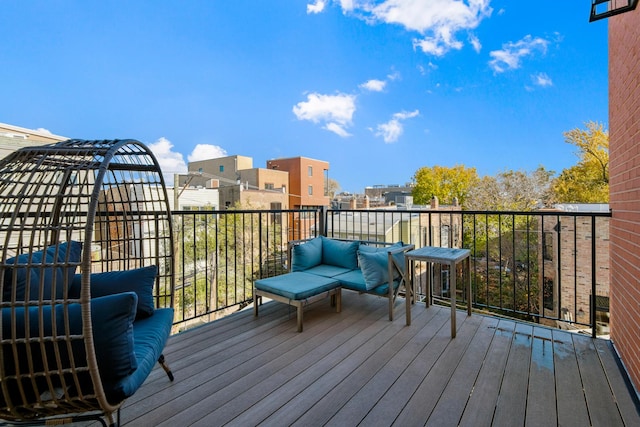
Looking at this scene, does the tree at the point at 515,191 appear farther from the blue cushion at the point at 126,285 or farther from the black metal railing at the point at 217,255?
the blue cushion at the point at 126,285

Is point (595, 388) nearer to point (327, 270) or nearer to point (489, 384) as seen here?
point (489, 384)

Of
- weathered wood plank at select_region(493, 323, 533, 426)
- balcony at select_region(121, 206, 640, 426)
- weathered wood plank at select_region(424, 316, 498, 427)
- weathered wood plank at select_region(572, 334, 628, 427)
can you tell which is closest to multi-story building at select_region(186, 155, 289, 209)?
balcony at select_region(121, 206, 640, 426)

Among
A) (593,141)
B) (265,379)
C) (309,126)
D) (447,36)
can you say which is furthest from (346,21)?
(309,126)

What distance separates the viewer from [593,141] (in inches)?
556

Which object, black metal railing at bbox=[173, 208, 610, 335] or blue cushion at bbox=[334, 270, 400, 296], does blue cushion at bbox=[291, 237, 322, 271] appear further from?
blue cushion at bbox=[334, 270, 400, 296]

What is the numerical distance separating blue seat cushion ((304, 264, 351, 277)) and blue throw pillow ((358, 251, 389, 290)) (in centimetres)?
38

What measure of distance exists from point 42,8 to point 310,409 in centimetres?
1167

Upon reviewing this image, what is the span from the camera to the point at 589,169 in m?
14.2

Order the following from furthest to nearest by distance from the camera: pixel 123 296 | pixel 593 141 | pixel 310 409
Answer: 1. pixel 593 141
2. pixel 310 409
3. pixel 123 296

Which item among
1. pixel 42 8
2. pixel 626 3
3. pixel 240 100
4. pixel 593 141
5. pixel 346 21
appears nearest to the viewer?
pixel 626 3

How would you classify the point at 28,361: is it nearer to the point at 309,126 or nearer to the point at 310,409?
the point at 310,409

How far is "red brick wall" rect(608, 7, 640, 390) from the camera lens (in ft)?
6.13

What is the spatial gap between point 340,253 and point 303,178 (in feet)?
73.4

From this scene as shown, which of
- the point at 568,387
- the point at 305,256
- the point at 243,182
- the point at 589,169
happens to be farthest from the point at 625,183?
the point at 243,182
